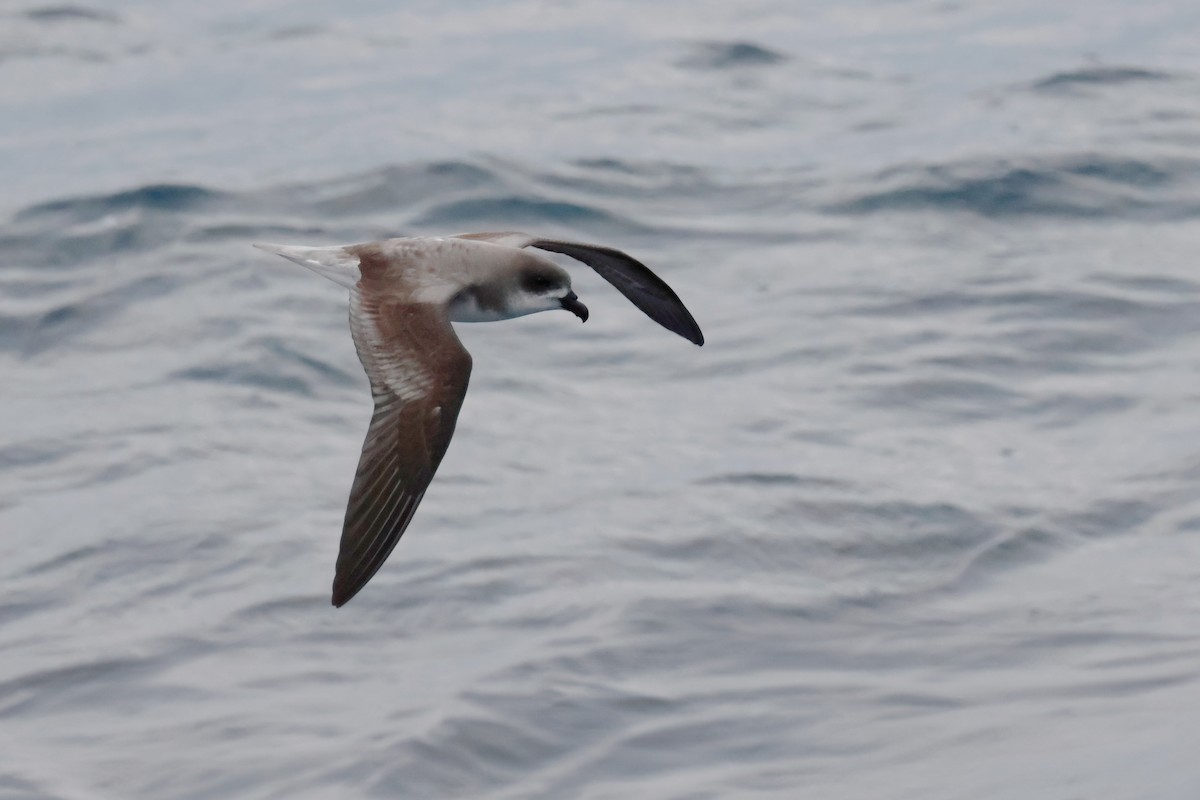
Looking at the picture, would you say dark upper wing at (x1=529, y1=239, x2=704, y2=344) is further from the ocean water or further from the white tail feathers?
the ocean water

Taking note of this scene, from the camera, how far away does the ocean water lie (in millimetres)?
9055

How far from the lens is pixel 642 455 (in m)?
12.0

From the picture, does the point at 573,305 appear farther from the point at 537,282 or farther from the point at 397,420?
the point at 397,420

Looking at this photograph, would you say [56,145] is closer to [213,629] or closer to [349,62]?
[349,62]

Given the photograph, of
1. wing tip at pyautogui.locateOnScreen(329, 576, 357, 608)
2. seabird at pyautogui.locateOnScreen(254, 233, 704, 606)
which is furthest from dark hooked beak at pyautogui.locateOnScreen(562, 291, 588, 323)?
wing tip at pyautogui.locateOnScreen(329, 576, 357, 608)

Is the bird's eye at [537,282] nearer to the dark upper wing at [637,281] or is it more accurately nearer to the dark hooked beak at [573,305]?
the dark hooked beak at [573,305]

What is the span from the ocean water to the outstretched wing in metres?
2.19

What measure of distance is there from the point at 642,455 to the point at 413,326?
537 cm

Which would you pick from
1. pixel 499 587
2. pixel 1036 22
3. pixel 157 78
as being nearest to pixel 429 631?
pixel 499 587

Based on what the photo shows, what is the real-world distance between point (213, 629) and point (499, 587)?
60.7 inches

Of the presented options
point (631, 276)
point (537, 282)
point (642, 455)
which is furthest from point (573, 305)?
point (642, 455)

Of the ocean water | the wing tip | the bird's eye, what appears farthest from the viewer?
the ocean water

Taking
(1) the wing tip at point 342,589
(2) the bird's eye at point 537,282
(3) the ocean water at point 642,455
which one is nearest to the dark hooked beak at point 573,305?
(2) the bird's eye at point 537,282

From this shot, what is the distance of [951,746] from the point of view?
886cm
